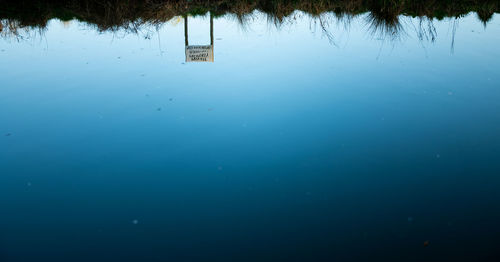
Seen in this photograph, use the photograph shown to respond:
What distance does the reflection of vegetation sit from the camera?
5.89m

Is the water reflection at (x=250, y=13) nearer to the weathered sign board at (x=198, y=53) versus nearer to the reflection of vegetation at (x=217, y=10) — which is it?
the reflection of vegetation at (x=217, y=10)

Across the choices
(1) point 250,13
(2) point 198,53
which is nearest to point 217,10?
(1) point 250,13

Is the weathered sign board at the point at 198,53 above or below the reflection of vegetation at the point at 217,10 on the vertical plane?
below

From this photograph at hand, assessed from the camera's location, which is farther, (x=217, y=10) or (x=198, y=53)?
(x=217, y=10)

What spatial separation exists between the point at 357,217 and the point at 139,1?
18.1ft

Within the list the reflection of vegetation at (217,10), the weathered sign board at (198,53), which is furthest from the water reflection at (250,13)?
the weathered sign board at (198,53)

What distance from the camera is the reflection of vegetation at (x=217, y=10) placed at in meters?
5.89

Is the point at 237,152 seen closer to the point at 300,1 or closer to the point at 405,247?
the point at 405,247

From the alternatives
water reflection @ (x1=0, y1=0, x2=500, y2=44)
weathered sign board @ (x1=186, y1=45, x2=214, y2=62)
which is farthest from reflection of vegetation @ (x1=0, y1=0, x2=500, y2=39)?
weathered sign board @ (x1=186, y1=45, x2=214, y2=62)

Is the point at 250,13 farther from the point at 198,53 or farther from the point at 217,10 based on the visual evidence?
the point at 198,53

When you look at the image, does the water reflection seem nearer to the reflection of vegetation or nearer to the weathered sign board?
the reflection of vegetation

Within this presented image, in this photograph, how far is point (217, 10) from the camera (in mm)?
6629

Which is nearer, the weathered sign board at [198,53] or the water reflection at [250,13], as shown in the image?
the weathered sign board at [198,53]

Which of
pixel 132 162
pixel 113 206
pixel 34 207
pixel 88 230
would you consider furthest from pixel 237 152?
pixel 34 207
